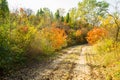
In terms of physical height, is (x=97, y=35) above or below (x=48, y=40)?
below

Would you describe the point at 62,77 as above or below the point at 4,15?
below

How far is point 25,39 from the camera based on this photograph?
20.5 metres

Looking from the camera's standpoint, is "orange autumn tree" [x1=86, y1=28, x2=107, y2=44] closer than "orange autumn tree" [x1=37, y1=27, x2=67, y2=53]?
No

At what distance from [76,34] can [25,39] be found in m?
42.0

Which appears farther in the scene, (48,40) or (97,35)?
(97,35)

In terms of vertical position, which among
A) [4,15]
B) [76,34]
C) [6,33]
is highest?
→ [4,15]

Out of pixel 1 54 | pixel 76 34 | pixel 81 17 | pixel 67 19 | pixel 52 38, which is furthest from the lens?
pixel 81 17

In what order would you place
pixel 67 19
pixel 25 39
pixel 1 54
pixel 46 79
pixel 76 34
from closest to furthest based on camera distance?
pixel 46 79, pixel 1 54, pixel 25 39, pixel 76 34, pixel 67 19

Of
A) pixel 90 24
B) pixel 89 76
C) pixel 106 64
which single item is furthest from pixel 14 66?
pixel 90 24

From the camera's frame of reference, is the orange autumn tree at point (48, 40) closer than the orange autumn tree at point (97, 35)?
Yes

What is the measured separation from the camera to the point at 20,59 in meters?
18.9

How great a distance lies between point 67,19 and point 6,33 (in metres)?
58.0

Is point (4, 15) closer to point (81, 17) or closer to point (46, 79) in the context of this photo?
point (46, 79)

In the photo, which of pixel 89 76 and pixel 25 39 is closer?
pixel 89 76
